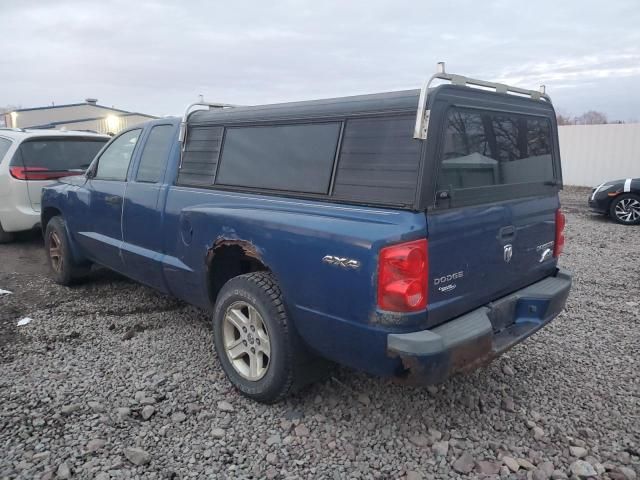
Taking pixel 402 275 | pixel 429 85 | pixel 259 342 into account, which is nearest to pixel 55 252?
pixel 259 342

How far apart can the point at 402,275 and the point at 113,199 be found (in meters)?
3.09

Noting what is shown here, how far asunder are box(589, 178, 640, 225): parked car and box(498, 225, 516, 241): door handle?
328 inches

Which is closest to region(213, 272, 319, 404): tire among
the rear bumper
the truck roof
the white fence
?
the rear bumper

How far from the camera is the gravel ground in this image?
8.36 feet

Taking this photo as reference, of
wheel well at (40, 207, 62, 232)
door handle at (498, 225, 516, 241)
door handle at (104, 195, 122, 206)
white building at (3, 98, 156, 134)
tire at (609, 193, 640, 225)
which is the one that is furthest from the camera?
white building at (3, 98, 156, 134)

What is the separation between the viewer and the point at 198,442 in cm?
272

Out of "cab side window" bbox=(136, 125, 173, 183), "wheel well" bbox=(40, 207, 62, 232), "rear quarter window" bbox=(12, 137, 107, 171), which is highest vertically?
"rear quarter window" bbox=(12, 137, 107, 171)

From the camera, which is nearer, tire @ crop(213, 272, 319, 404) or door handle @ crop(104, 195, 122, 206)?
tire @ crop(213, 272, 319, 404)

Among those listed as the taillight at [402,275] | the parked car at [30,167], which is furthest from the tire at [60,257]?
the taillight at [402,275]

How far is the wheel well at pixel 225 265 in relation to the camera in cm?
331

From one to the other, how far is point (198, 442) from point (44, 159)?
548 centimetres

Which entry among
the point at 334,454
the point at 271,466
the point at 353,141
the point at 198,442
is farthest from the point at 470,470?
the point at 353,141

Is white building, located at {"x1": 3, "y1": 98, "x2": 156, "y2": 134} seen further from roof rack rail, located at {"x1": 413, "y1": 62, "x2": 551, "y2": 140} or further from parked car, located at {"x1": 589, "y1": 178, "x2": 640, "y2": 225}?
roof rack rail, located at {"x1": 413, "y1": 62, "x2": 551, "y2": 140}

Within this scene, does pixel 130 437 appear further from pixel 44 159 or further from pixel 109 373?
pixel 44 159
